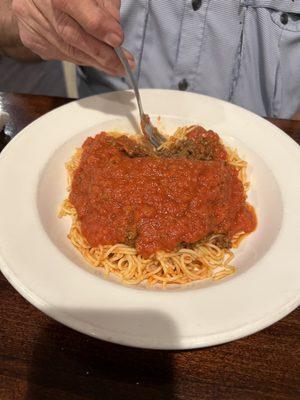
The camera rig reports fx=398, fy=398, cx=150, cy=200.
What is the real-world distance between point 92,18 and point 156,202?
917mm

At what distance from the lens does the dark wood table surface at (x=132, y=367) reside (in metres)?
1.59

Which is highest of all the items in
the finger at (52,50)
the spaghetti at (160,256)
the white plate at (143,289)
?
the finger at (52,50)

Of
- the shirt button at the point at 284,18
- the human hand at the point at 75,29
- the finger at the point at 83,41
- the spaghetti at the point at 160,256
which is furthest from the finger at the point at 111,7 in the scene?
the shirt button at the point at 284,18

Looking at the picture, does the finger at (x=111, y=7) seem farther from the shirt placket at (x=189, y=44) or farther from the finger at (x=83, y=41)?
the shirt placket at (x=189, y=44)

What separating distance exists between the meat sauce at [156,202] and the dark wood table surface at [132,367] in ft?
1.73

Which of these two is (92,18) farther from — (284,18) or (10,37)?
(10,37)

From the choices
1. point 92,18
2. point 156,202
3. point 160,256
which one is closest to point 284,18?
point 92,18

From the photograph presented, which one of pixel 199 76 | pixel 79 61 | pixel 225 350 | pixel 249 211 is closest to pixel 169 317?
pixel 225 350

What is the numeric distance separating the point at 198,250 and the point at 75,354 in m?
0.84

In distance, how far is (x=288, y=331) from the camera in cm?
179

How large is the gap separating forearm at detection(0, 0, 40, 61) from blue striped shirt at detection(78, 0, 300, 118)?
25.1 inches

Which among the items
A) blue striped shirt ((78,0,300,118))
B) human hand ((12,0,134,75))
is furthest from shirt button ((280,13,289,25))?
human hand ((12,0,134,75))

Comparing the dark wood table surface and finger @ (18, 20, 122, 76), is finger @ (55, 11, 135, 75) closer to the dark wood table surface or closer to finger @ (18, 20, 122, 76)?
finger @ (18, 20, 122, 76)

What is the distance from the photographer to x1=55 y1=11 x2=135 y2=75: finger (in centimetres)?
203
